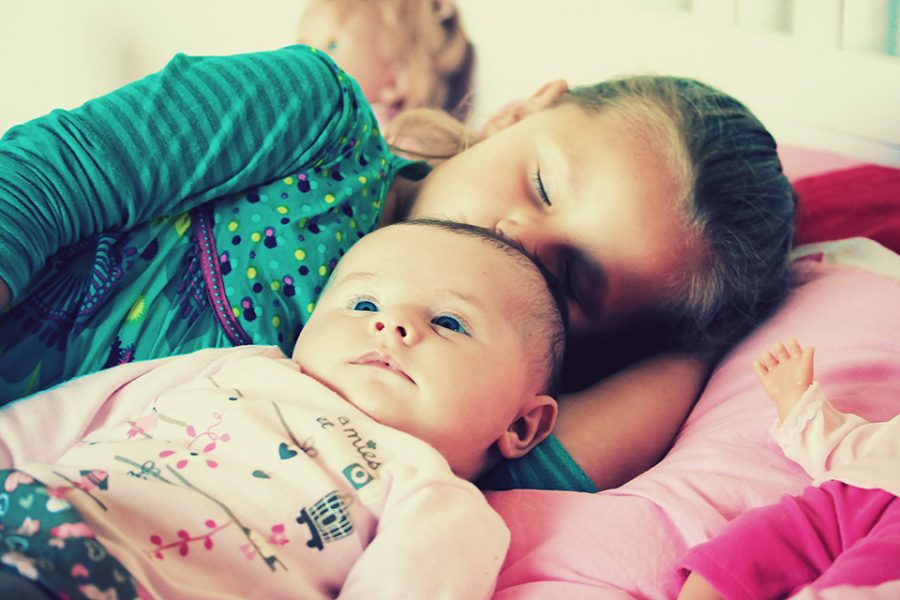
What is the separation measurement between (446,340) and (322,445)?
162 mm

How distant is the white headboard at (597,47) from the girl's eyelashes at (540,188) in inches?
25.4

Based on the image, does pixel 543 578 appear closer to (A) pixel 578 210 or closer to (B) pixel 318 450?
(B) pixel 318 450

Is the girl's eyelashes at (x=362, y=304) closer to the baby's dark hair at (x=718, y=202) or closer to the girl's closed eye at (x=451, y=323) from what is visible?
the girl's closed eye at (x=451, y=323)

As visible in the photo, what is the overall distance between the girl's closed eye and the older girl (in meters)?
0.18

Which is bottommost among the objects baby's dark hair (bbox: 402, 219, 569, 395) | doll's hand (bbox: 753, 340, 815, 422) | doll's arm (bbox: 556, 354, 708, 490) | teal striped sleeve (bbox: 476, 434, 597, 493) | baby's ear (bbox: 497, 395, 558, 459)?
doll's arm (bbox: 556, 354, 708, 490)

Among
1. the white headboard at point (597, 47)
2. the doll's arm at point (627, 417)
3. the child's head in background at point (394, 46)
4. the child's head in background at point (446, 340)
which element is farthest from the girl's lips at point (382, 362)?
the child's head in background at point (394, 46)

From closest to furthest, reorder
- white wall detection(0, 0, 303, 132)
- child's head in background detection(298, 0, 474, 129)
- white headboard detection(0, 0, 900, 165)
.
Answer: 1. white headboard detection(0, 0, 900, 165)
2. white wall detection(0, 0, 303, 132)
3. child's head in background detection(298, 0, 474, 129)

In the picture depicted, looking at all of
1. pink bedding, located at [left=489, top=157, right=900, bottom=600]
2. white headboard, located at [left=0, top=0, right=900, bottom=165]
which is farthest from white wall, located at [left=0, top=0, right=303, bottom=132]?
pink bedding, located at [left=489, top=157, right=900, bottom=600]

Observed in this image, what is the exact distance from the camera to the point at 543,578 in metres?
0.78

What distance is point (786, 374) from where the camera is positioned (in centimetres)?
88

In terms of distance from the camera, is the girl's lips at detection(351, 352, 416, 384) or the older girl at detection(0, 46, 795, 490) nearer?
the girl's lips at detection(351, 352, 416, 384)

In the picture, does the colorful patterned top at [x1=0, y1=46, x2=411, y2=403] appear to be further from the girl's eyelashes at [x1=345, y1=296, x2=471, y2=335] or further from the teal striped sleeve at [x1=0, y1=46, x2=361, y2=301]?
the girl's eyelashes at [x1=345, y1=296, x2=471, y2=335]

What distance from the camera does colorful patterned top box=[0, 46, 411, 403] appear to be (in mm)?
951

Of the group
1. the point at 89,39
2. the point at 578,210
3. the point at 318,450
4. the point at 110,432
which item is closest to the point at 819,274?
the point at 578,210
